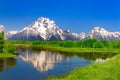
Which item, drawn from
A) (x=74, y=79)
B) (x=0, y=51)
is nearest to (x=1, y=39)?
(x=0, y=51)

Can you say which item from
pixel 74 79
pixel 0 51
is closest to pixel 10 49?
pixel 0 51

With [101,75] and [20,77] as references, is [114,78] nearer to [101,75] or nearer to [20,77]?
[101,75]

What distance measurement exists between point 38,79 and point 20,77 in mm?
4908

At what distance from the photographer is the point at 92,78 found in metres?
40.3

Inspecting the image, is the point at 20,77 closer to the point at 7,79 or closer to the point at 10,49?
the point at 7,79

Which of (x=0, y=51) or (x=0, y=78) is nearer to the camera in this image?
(x=0, y=78)

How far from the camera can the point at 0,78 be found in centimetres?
6106

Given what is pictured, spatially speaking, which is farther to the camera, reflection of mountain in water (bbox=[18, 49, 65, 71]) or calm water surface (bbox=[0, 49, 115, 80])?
reflection of mountain in water (bbox=[18, 49, 65, 71])

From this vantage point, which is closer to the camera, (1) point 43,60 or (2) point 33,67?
(2) point 33,67

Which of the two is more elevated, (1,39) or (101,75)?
(1,39)

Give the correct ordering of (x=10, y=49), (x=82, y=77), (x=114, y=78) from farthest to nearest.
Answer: (x=10, y=49), (x=82, y=77), (x=114, y=78)

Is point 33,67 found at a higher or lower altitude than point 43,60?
lower

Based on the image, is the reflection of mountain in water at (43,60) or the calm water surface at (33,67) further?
the reflection of mountain in water at (43,60)

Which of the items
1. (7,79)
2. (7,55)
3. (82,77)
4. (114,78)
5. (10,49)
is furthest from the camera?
(10,49)
